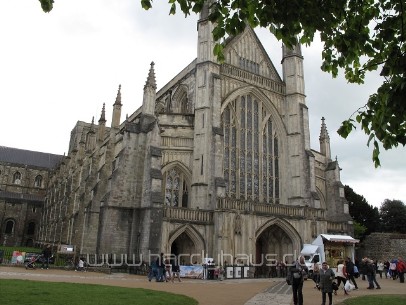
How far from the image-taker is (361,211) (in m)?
51.0

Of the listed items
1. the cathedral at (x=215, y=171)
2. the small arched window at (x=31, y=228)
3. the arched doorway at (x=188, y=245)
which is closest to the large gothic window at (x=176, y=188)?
the cathedral at (x=215, y=171)

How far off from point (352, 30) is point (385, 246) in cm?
3504

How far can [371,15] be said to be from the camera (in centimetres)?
777

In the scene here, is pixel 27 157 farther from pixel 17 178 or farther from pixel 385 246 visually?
pixel 385 246

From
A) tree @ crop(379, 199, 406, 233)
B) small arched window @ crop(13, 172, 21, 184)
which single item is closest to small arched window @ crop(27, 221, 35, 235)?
small arched window @ crop(13, 172, 21, 184)

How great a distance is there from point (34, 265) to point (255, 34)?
26.8 m

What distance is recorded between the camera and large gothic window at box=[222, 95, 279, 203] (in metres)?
31.2

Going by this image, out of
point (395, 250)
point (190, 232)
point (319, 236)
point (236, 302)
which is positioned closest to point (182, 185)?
point (190, 232)

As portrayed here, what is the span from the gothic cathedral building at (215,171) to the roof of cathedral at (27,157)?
35639 millimetres

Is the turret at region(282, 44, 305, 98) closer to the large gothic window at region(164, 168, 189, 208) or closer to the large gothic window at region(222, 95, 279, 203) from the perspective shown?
the large gothic window at region(222, 95, 279, 203)

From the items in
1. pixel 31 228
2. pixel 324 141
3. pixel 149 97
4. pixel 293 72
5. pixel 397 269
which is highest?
pixel 293 72

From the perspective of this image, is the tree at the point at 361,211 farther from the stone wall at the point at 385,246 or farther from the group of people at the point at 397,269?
the group of people at the point at 397,269

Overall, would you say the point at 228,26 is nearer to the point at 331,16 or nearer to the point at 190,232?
the point at 331,16

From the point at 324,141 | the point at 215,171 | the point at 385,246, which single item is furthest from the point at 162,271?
the point at 385,246
